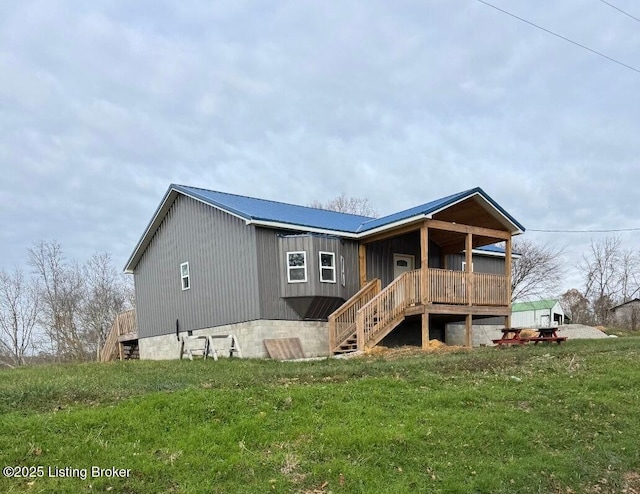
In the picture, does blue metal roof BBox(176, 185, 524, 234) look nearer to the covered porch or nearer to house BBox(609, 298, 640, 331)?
the covered porch

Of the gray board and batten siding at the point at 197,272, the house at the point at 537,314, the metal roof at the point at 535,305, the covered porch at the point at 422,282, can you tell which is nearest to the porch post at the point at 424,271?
the covered porch at the point at 422,282

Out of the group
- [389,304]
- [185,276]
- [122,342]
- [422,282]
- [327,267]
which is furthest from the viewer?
[122,342]

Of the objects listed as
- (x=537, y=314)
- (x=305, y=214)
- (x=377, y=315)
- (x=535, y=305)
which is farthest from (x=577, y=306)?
(x=377, y=315)

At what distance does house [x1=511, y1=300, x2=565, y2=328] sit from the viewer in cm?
3647

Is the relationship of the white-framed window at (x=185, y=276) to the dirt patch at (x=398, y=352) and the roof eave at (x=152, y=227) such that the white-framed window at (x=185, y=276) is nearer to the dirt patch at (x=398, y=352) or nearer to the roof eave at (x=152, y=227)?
the roof eave at (x=152, y=227)

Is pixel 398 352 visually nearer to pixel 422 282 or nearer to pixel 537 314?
pixel 422 282

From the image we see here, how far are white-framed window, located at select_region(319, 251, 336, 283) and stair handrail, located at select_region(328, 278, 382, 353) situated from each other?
2.96ft

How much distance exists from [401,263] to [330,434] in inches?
520

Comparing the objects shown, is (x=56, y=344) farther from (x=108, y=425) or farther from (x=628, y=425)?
(x=628, y=425)

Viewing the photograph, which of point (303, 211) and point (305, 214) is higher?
point (303, 211)

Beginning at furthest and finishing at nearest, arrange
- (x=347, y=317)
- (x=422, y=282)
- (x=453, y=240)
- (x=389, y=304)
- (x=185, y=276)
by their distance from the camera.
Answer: (x=453, y=240) → (x=185, y=276) → (x=347, y=317) → (x=389, y=304) → (x=422, y=282)

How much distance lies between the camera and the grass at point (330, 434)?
484 cm

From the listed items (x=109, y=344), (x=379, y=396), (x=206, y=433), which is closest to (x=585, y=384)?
(x=379, y=396)

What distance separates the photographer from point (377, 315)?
14938 millimetres
